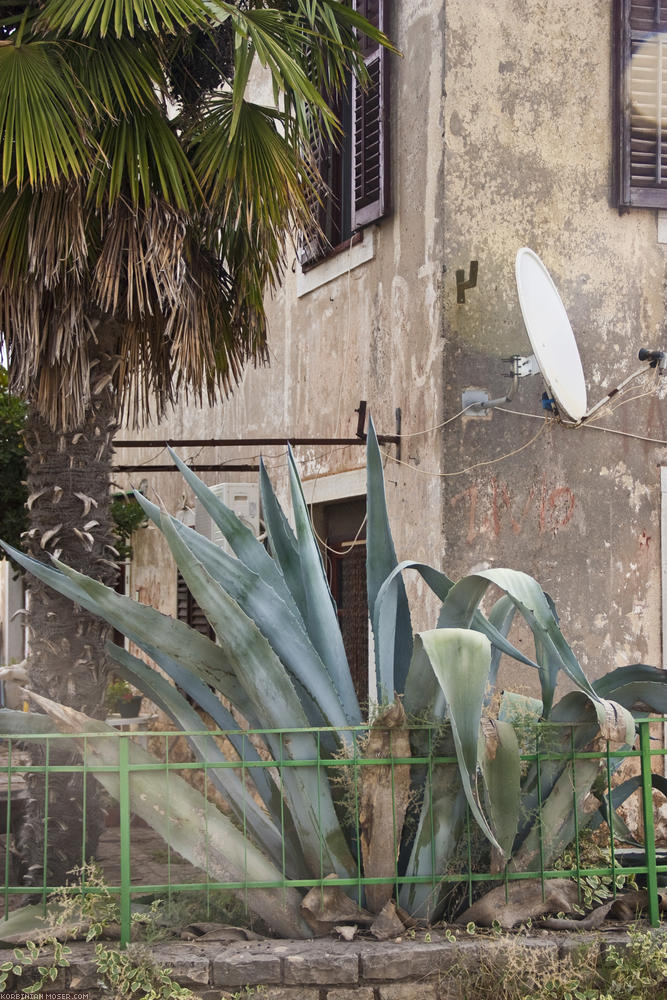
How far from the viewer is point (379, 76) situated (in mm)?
7812

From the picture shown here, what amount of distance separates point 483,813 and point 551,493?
10.5 ft

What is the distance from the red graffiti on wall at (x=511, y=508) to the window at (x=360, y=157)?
1.82 meters

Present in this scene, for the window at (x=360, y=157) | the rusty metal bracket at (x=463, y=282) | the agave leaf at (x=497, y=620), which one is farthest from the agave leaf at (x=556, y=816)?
the window at (x=360, y=157)

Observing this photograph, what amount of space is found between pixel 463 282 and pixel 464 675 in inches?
143

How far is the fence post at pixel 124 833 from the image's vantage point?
167 inches

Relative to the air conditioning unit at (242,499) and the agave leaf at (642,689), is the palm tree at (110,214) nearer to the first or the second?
the agave leaf at (642,689)

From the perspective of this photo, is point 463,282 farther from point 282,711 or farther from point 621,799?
point 282,711

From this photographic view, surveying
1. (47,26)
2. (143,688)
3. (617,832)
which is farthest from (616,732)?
(47,26)

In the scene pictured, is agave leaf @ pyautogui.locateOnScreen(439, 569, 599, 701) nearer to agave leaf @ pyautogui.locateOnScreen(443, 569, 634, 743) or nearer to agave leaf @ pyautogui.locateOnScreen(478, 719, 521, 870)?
agave leaf @ pyautogui.locateOnScreen(443, 569, 634, 743)

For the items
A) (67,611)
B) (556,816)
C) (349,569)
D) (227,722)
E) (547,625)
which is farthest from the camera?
(349,569)

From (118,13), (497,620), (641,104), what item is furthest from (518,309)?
(118,13)

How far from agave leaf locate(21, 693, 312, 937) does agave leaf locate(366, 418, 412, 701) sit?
851 mm

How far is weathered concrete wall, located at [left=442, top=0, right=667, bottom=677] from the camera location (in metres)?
7.16

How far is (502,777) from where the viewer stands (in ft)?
14.2
